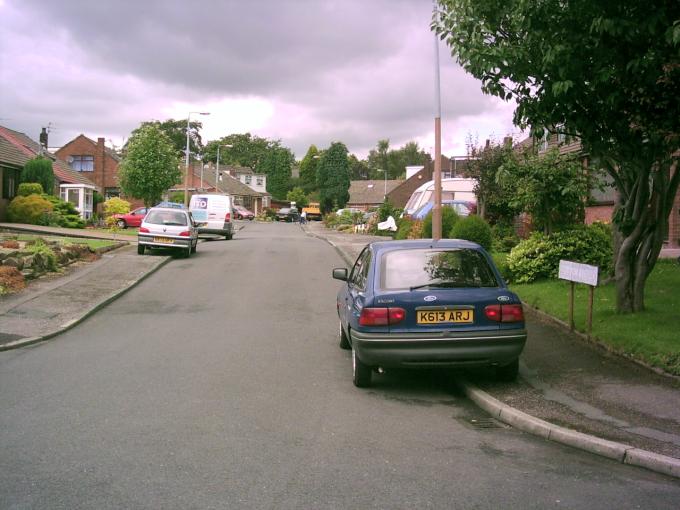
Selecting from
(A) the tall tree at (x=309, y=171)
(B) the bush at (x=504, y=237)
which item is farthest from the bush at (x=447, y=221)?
(A) the tall tree at (x=309, y=171)

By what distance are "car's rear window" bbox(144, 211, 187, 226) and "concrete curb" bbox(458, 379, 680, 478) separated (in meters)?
18.1

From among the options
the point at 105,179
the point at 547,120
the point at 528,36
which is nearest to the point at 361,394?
the point at 547,120

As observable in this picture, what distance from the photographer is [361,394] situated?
7.30 m

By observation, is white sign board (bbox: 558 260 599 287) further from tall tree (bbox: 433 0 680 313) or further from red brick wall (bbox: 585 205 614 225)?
red brick wall (bbox: 585 205 614 225)

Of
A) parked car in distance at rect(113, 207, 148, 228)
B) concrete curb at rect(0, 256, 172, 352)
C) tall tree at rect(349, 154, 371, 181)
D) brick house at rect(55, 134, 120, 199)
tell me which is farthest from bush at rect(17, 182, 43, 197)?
tall tree at rect(349, 154, 371, 181)

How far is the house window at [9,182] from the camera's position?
1347 inches

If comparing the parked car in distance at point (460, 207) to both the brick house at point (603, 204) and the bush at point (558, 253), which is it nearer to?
the brick house at point (603, 204)

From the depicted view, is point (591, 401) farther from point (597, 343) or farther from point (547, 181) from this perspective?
point (547, 181)

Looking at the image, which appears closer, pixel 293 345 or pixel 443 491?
pixel 443 491

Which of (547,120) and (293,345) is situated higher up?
(547,120)

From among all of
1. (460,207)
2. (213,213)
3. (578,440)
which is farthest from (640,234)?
(213,213)

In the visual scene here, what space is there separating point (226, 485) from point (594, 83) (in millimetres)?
6554

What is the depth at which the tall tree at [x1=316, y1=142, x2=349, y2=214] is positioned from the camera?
82312mm

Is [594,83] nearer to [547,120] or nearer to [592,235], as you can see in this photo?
[547,120]
